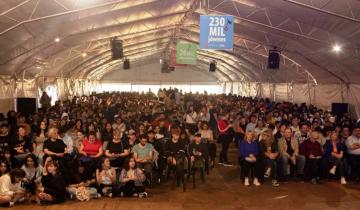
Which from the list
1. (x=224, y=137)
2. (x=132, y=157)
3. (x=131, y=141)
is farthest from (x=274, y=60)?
(x=132, y=157)

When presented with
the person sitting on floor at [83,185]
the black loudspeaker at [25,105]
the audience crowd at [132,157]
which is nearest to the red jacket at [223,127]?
the audience crowd at [132,157]

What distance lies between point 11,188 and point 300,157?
6585mm

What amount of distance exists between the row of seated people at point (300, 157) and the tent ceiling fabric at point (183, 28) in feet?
12.7

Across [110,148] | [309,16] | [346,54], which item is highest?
[309,16]

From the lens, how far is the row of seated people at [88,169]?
7203 millimetres

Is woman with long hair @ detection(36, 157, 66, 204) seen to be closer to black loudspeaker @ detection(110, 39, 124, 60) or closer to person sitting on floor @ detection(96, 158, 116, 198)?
person sitting on floor @ detection(96, 158, 116, 198)

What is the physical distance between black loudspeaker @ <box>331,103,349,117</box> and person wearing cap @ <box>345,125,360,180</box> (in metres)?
8.01

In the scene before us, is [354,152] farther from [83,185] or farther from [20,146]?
[20,146]

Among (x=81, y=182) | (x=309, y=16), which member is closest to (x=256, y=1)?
(x=309, y=16)

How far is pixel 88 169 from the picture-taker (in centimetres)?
815

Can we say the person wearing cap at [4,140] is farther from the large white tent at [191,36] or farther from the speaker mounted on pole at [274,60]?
the speaker mounted on pole at [274,60]

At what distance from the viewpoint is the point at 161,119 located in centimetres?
1137

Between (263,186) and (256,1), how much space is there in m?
6.93

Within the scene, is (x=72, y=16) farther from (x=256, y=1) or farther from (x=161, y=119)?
(x=256, y=1)
